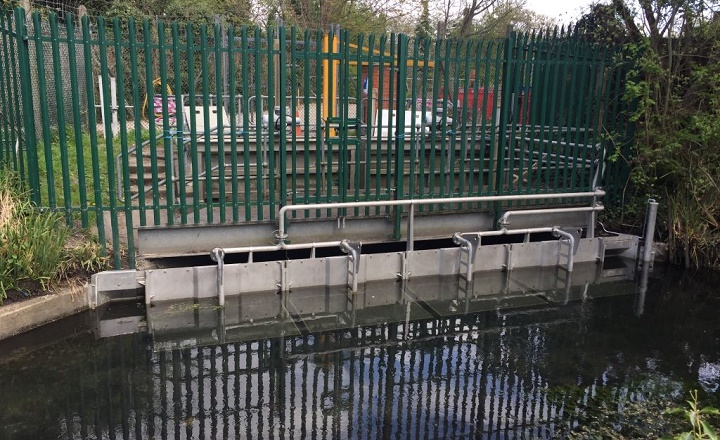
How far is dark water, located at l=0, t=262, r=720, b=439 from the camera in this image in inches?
171

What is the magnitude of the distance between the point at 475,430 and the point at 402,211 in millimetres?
3997

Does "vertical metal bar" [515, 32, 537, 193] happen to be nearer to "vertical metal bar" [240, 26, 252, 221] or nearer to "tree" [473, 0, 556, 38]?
"vertical metal bar" [240, 26, 252, 221]

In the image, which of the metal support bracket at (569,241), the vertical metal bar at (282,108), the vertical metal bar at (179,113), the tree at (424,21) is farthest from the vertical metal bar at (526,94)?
the tree at (424,21)

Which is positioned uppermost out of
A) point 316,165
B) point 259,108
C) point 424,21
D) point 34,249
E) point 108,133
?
point 424,21

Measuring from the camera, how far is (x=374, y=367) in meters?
5.25

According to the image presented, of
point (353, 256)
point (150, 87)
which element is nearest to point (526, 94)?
point (353, 256)

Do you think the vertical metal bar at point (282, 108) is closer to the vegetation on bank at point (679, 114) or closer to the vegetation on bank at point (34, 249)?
the vegetation on bank at point (34, 249)

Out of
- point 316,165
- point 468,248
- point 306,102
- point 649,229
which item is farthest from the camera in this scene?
point 649,229

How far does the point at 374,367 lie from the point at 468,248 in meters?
2.73

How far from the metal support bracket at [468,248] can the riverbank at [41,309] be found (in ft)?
13.9

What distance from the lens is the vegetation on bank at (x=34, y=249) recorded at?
5.79 m

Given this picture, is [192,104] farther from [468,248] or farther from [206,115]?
[468,248]

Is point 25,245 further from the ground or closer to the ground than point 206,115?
closer to the ground

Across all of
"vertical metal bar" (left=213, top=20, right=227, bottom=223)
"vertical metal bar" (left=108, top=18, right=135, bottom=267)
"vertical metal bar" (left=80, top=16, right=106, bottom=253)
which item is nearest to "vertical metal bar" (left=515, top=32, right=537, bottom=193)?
"vertical metal bar" (left=213, top=20, right=227, bottom=223)
